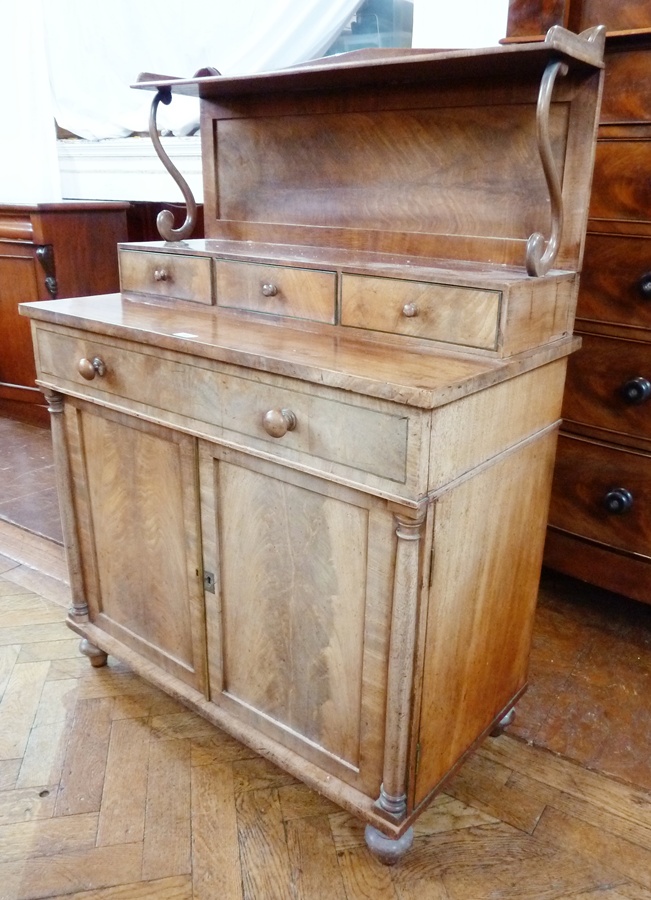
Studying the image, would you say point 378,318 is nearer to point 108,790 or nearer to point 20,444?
point 108,790

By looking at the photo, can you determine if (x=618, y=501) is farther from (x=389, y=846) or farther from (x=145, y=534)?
(x=145, y=534)

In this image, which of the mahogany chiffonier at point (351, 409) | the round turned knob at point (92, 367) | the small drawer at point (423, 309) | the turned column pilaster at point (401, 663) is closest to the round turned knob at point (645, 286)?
the mahogany chiffonier at point (351, 409)

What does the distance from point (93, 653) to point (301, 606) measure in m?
0.78

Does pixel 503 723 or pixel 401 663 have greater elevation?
pixel 401 663

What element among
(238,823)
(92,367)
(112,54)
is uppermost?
(112,54)

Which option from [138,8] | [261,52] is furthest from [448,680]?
[138,8]

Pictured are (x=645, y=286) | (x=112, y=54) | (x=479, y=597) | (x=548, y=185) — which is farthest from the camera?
(x=112, y=54)

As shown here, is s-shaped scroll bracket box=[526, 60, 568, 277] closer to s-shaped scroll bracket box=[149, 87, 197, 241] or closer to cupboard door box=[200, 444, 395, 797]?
cupboard door box=[200, 444, 395, 797]

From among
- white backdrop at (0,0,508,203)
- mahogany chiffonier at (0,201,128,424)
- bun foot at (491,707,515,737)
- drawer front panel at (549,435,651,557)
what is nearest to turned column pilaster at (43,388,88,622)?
bun foot at (491,707,515,737)

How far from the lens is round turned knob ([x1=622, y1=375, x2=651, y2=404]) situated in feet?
5.76

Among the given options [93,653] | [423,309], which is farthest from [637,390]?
[93,653]

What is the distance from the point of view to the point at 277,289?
1445 mm

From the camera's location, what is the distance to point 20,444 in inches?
130

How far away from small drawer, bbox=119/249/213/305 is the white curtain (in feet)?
4.00
